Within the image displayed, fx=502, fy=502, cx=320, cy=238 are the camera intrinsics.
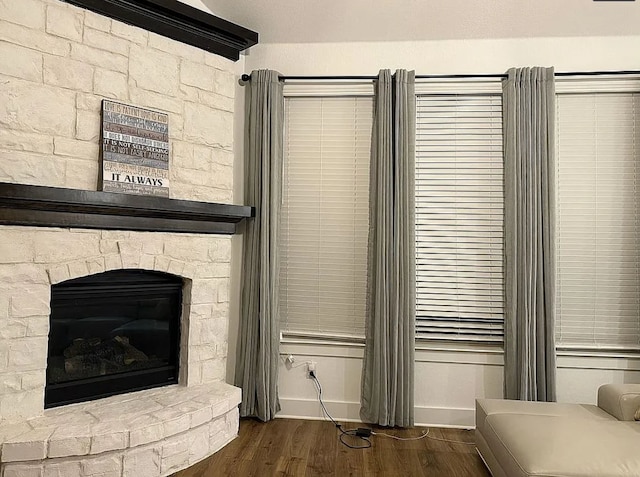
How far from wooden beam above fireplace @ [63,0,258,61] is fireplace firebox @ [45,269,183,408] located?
1.50 m

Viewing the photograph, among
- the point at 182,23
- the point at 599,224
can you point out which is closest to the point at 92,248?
the point at 182,23

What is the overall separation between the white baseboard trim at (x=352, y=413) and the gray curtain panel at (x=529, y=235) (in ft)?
1.20

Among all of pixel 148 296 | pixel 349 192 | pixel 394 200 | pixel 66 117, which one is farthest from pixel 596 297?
pixel 66 117

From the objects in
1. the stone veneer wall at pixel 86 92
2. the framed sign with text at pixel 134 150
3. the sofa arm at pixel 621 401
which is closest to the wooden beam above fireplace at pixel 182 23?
the stone veneer wall at pixel 86 92

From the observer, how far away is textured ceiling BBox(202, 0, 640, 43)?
3277 mm

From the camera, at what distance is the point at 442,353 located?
139 inches

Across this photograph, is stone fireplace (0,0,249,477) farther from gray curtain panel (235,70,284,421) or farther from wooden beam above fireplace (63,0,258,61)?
gray curtain panel (235,70,284,421)

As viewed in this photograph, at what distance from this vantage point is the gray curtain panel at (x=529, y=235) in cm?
331

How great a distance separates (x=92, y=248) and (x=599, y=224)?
3.26 meters

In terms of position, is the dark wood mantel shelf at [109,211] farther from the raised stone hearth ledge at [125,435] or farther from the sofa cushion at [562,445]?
the sofa cushion at [562,445]

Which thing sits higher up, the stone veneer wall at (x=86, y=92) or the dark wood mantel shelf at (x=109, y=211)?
the stone veneer wall at (x=86, y=92)

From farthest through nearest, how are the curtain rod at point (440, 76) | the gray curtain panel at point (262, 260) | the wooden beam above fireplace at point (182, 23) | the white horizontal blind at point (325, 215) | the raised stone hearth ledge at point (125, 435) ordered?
1. the white horizontal blind at point (325, 215)
2. the gray curtain panel at point (262, 260)
3. the curtain rod at point (440, 76)
4. the wooden beam above fireplace at point (182, 23)
5. the raised stone hearth ledge at point (125, 435)

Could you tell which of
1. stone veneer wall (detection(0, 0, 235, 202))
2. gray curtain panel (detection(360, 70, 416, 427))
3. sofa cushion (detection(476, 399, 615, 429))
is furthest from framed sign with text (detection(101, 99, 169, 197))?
sofa cushion (detection(476, 399, 615, 429))

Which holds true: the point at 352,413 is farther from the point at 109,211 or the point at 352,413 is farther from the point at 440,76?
the point at 440,76
